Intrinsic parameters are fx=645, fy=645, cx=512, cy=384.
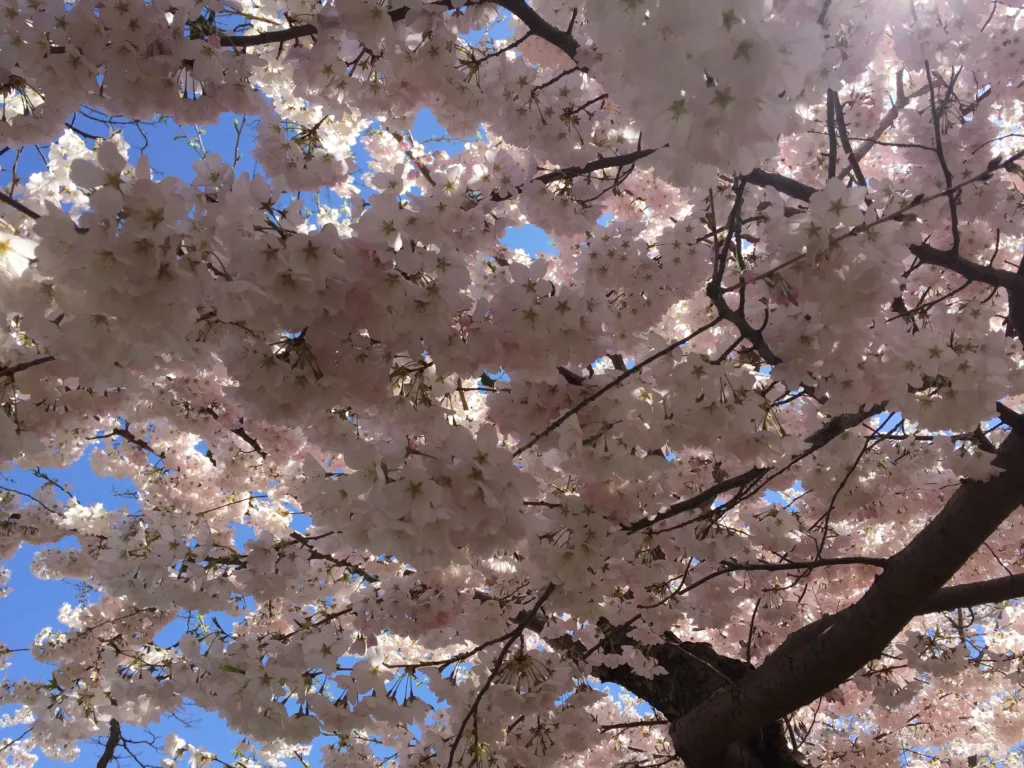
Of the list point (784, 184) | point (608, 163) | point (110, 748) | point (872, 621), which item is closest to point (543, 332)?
point (608, 163)

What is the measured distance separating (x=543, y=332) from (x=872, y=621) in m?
2.19

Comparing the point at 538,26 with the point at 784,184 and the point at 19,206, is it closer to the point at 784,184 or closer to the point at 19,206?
the point at 784,184

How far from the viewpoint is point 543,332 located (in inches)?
85.2

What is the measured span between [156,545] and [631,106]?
3.45 metres

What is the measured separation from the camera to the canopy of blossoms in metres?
1.65

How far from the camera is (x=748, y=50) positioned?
3.84ft

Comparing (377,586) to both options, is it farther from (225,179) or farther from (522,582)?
(225,179)

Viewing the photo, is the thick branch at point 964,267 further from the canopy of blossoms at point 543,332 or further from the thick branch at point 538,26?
the thick branch at point 538,26

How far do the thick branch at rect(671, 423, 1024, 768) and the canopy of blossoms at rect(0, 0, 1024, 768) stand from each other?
16mm

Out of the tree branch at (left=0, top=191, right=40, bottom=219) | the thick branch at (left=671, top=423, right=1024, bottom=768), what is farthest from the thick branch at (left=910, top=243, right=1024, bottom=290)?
the tree branch at (left=0, top=191, right=40, bottom=219)

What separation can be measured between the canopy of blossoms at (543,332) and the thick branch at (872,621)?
16 mm

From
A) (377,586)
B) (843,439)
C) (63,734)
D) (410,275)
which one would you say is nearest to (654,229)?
(843,439)

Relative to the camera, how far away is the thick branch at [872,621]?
2.84 metres

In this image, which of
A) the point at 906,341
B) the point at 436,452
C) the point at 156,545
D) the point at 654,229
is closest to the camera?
the point at 436,452
